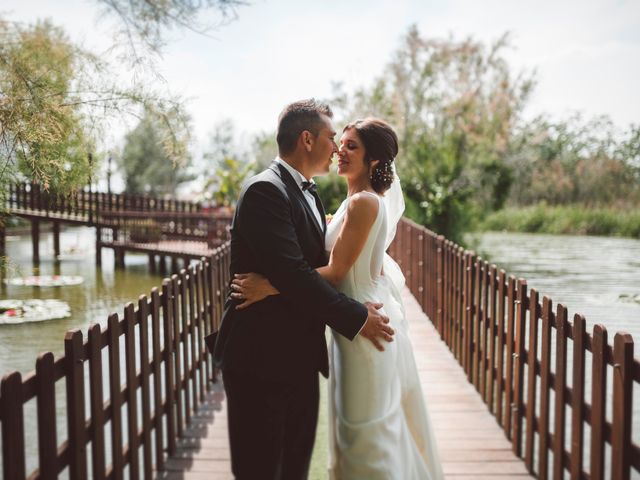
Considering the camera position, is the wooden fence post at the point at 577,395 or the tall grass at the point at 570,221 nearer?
the wooden fence post at the point at 577,395

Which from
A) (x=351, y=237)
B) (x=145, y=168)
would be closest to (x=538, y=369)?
(x=351, y=237)

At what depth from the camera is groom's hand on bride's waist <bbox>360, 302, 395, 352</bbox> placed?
251cm

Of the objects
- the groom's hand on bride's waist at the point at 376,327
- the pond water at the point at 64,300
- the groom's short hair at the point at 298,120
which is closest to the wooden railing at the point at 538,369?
the groom's hand on bride's waist at the point at 376,327

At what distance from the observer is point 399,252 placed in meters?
12.0

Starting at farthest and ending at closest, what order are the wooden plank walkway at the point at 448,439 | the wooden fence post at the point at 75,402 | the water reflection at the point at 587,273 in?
the water reflection at the point at 587,273
the wooden plank walkway at the point at 448,439
the wooden fence post at the point at 75,402

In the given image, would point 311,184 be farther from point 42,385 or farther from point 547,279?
point 547,279

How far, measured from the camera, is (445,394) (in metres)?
4.89

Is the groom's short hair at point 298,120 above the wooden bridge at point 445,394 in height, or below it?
above

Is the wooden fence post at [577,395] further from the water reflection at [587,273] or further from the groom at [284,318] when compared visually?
the water reflection at [587,273]

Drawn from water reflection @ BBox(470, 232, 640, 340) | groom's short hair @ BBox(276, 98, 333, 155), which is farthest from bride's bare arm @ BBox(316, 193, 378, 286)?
water reflection @ BBox(470, 232, 640, 340)

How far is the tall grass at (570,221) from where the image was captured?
1750 centimetres

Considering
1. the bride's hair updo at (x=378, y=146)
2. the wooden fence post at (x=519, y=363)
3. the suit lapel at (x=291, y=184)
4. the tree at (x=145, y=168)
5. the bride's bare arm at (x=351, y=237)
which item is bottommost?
the wooden fence post at (x=519, y=363)

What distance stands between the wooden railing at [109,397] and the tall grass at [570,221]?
14372mm

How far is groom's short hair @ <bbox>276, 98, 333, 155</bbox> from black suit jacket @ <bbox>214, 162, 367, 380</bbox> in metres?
0.11
